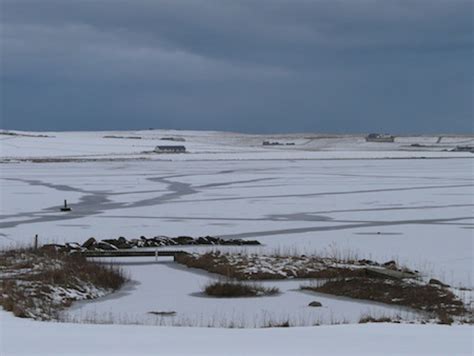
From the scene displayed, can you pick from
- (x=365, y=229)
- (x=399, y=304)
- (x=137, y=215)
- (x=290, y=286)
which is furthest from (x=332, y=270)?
(x=137, y=215)

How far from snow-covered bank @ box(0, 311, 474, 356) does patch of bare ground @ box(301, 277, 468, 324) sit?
2.29 m

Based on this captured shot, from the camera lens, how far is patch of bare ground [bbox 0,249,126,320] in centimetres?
938

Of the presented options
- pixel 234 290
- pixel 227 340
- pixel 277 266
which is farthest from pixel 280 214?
pixel 227 340

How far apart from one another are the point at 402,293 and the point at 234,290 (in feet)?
8.13

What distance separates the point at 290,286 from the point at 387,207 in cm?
1192

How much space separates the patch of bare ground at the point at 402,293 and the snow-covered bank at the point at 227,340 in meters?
2.29

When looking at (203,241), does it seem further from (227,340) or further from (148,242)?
(227,340)

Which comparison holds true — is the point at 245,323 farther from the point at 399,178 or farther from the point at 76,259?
the point at 399,178

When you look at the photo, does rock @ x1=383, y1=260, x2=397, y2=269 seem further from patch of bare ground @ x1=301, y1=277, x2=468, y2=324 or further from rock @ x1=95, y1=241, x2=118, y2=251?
rock @ x1=95, y1=241, x2=118, y2=251

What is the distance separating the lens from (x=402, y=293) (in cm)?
1103

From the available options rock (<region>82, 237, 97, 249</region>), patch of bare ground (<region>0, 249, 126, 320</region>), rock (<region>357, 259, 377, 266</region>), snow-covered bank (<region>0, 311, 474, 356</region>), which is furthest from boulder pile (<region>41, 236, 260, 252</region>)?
snow-covered bank (<region>0, 311, 474, 356</region>)

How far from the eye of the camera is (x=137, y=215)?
70.2 ft

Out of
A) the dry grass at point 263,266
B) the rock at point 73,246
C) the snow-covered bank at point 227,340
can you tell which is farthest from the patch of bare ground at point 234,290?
the rock at point 73,246

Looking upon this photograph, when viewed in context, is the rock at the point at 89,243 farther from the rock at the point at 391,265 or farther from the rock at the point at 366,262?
the rock at the point at 391,265
